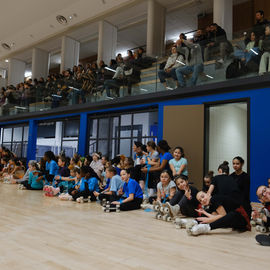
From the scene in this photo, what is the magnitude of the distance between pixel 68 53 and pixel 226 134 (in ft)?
37.3

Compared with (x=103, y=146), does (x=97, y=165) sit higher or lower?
lower

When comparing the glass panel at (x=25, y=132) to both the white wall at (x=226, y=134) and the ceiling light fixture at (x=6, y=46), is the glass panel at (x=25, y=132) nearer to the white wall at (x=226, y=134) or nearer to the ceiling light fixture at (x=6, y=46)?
the ceiling light fixture at (x=6, y=46)

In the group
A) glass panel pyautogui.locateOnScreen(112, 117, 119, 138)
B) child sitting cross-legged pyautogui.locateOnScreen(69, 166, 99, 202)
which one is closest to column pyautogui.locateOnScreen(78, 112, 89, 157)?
glass panel pyautogui.locateOnScreen(112, 117, 119, 138)

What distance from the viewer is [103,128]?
1188 centimetres

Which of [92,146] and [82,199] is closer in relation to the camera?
[82,199]

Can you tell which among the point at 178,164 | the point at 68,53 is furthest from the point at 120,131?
the point at 68,53

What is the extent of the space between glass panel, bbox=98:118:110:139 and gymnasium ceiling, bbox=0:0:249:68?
18.8ft

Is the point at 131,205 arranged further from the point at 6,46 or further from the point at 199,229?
the point at 6,46

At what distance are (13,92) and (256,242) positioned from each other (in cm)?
1521

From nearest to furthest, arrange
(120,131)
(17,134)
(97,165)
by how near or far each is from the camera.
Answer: (97,165) < (120,131) < (17,134)

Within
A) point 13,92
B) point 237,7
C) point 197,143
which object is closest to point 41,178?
point 197,143

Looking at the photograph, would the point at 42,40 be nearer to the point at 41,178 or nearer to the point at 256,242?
the point at 41,178

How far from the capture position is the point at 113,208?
5.48 metres

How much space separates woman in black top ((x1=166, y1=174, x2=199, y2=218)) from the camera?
475 cm
